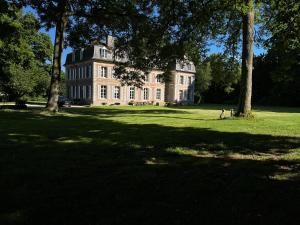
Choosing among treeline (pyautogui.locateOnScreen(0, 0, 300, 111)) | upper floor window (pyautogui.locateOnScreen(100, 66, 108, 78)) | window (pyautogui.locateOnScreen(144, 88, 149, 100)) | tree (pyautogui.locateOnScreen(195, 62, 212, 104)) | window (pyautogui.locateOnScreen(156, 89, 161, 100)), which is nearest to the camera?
treeline (pyautogui.locateOnScreen(0, 0, 300, 111))

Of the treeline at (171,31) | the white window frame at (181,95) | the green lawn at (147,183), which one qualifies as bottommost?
the green lawn at (147,183)

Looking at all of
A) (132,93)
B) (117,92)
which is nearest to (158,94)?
(132,93)

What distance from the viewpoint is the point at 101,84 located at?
49.1 meters

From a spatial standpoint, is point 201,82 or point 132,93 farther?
point 201,82

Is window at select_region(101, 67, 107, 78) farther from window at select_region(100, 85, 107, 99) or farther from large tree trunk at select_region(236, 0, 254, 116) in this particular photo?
large tree trunk at select_region(236, 0, 254, 116)

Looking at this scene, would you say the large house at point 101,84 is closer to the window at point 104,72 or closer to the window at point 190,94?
the window at point 104,72

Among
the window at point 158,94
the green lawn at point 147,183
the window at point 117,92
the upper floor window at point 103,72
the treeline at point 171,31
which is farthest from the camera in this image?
the window at point 158,94

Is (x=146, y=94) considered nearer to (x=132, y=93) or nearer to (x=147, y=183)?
(x=132, y=93)

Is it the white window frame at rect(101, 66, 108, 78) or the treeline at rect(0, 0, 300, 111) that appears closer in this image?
the treeline at rect(0, 0, 300, 111)

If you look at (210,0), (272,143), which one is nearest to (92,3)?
(210,0)

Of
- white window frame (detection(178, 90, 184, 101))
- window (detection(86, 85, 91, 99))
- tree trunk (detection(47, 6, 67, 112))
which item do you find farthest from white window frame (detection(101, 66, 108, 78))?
tree trunk (detection(47, 6, 67, 112))

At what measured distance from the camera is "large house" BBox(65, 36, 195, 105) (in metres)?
48.4

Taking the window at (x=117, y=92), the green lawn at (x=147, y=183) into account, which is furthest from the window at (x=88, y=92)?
the green lawn at (x=147, y=183)

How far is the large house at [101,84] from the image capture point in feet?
159
